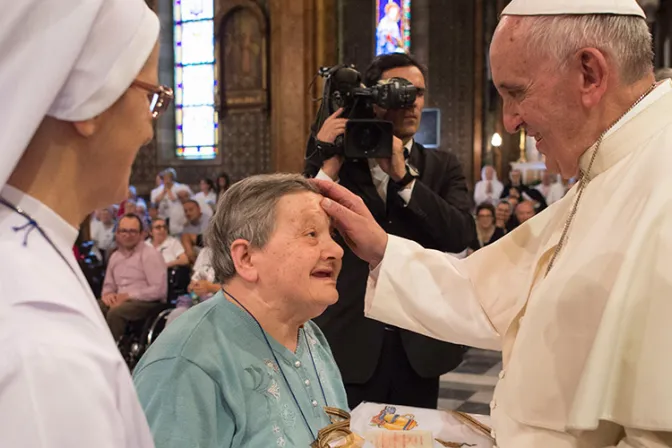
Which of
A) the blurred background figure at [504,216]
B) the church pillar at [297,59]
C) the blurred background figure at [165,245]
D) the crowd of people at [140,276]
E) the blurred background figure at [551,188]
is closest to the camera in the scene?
the crowd of people at [140,276]

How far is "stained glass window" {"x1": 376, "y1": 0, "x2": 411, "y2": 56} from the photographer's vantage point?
15.6 meters

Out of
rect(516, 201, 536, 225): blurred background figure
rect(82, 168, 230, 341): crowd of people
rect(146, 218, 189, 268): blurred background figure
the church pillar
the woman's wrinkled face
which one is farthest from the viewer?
the church pillar

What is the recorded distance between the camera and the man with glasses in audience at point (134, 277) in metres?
6.24

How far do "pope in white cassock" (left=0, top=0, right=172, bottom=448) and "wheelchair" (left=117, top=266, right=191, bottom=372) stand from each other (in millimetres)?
4501

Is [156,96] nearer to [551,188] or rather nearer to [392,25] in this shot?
[551,188]

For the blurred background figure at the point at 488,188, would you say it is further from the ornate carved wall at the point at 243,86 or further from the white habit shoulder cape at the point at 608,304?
the white habit shoulder cape at the point at 608,304

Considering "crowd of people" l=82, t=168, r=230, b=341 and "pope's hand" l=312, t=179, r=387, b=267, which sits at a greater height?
"pope's hand" l=312, t=179, r=387, b=267

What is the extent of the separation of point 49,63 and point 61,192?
17cm

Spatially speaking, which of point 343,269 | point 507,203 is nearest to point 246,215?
point 343,269

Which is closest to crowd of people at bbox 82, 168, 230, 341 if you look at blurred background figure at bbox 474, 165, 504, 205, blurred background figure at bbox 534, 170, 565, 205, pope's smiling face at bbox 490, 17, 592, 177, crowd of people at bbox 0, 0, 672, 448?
crowd of people at bbox 0, 0, 672, 448

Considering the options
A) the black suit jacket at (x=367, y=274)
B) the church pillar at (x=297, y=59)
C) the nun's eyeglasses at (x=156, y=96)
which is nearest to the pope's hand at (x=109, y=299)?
the black suit jacket at (x=367, y=274)

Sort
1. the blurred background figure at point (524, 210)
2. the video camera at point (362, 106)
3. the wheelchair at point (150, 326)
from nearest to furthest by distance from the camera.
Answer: the video camera at point (362, 106) → the wheelchair at point (150, 326) → the blurred background figure at point (524, 210)

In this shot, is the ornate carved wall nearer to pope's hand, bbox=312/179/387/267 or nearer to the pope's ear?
pope's hand, bbox=312/179/387/267

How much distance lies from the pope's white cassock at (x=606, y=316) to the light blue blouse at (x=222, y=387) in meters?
0.54
